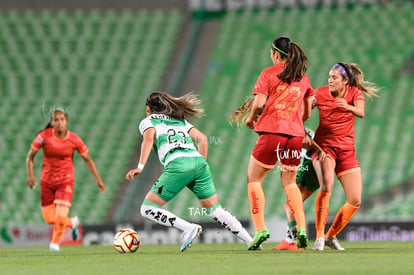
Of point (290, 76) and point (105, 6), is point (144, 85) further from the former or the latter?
point (290, 76)

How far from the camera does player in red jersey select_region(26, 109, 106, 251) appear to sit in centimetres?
1227

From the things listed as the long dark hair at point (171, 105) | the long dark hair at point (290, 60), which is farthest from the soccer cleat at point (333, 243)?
the long dark hair at point (171, 105)

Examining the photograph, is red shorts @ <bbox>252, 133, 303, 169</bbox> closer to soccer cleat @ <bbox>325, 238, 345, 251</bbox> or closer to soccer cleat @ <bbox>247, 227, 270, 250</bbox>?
soccer cleat @ <bbox>247, 227, 270, 250</bbox>

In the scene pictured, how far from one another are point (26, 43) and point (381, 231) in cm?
1257

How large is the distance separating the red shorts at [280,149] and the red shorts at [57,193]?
4331mm

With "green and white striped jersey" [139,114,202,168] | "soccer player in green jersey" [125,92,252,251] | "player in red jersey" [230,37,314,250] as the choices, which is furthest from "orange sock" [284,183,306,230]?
"green and white striped jersey" [139,114,202,168]

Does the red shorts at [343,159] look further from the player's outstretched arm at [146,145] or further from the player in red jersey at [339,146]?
the player's outstretched arm at [146,145]

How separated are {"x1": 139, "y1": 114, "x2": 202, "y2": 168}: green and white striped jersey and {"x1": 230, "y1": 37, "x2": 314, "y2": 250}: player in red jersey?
2.52ft

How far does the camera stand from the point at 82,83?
22.1 metres

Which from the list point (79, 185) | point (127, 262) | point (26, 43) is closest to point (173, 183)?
point (127, 262)

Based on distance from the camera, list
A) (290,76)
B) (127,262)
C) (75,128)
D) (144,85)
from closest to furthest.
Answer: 1. (127,262)
2. (290,76)
3. (75,128)
4. (144,85)

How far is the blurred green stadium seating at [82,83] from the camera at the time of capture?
63.5ft

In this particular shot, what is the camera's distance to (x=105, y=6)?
984 inches

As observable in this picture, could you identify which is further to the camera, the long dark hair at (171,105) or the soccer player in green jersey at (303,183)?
the soccer player in green jersey at (303,183)
